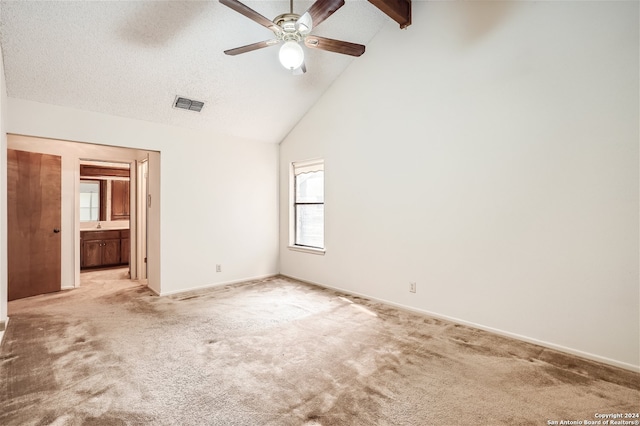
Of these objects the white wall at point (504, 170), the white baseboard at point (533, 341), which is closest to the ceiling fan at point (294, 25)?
the white wall at point (504, 170)

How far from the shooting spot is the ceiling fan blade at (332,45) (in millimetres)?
2672

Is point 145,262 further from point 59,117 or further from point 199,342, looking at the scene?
point 199,342

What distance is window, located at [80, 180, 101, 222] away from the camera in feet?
21.8

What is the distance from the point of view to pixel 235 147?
16.4 ft

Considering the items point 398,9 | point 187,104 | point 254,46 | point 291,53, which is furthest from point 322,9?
point 187,104

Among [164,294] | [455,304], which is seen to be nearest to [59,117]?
[164,294]

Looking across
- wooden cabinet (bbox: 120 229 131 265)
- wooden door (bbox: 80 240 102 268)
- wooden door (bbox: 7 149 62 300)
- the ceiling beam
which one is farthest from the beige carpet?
the ceiling beam

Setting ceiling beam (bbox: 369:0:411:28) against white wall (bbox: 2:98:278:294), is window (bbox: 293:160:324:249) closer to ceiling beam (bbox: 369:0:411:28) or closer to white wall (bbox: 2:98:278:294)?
white wall (bbox: 2:98:278:294)

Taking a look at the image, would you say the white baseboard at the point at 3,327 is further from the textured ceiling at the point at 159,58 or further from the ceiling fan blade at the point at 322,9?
the ceiling fan blade at the point at 322,9

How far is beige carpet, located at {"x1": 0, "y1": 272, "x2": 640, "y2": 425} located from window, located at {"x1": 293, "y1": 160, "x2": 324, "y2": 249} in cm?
164

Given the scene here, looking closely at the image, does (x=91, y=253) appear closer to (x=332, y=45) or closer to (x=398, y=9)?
(x=332, y=45)

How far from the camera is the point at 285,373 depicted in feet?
7.47

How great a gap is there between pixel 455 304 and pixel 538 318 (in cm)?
73

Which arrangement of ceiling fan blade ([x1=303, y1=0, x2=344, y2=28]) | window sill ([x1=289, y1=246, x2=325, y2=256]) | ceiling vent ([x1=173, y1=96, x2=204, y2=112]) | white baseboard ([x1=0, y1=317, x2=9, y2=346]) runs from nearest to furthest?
1. ceiling fan blade ([x1=303, y1=0, x2=344, y2=28])
2. white baseboard ([x1=0, y1=317, x2=9, y2=346])
3. ceiling vent ([x1=173, y1=96, x2=204, y2=112])
4. window sill ([x1=289, y1=246, x2=325, y2=256])
